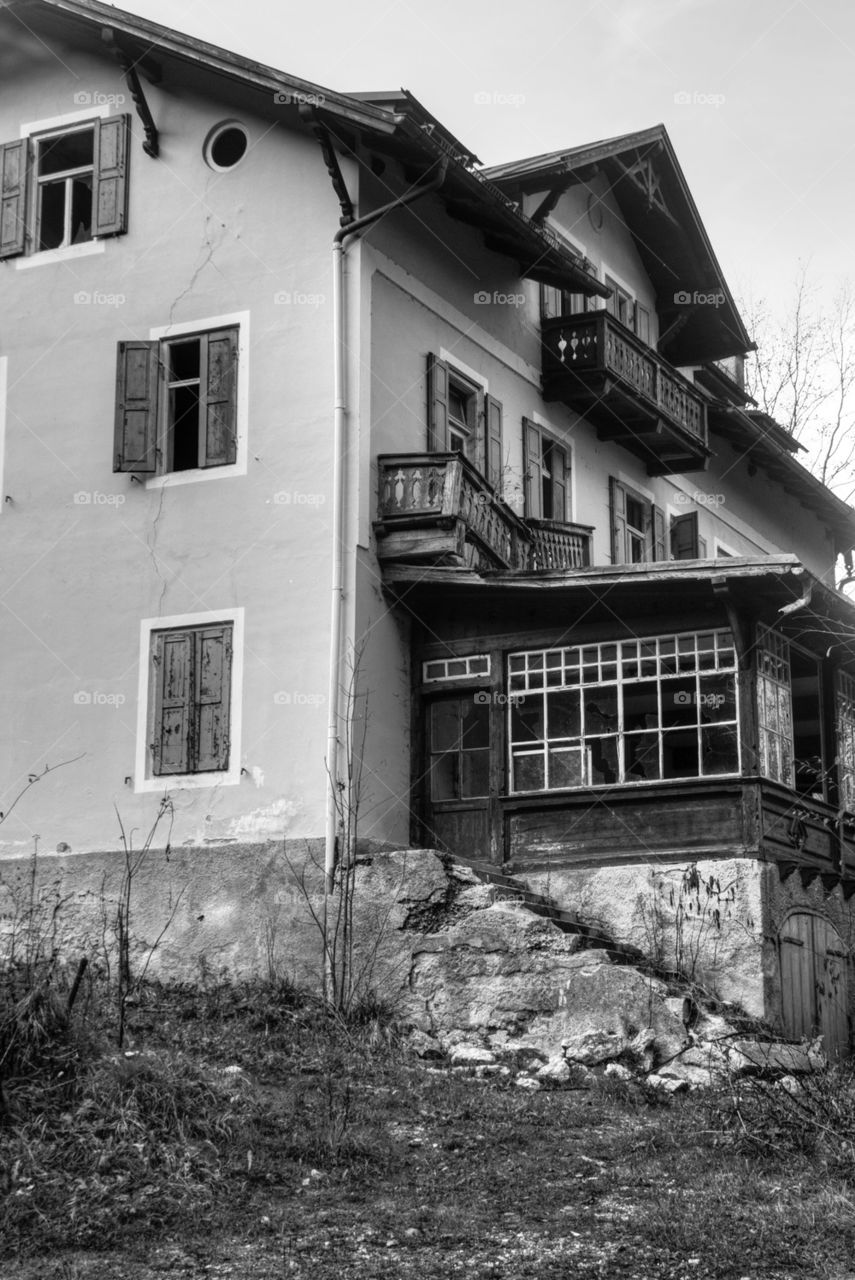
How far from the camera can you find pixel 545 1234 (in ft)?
Result: 27.8

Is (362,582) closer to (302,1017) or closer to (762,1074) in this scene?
(302,1017)

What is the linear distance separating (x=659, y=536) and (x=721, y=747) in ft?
25.6

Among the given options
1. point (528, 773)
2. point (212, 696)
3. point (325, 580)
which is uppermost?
point (325, 580)

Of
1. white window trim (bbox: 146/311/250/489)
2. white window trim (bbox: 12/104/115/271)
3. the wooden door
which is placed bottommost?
the wooden door

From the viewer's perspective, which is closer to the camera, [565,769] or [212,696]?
[212,696]

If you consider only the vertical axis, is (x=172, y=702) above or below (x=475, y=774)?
above

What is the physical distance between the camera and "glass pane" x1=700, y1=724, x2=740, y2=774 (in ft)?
52.3

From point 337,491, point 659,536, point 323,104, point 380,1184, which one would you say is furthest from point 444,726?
point 380,1184

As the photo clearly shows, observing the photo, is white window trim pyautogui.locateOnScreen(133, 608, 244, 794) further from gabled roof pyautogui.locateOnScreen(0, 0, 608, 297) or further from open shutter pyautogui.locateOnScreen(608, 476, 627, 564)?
open shutter pyautogui.locateOnScreen(608, 476, 627, 564)

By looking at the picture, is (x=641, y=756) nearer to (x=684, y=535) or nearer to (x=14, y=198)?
(x=684, y=535)

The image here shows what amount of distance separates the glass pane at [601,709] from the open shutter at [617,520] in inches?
213

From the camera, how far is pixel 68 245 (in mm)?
18344

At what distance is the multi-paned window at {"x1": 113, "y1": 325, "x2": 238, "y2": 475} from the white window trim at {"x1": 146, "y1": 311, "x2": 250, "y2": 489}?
2.1 inches

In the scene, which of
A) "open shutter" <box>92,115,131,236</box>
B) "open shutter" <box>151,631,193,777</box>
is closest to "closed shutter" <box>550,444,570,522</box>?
"open shutter" <box>151,631,193,777</box>
